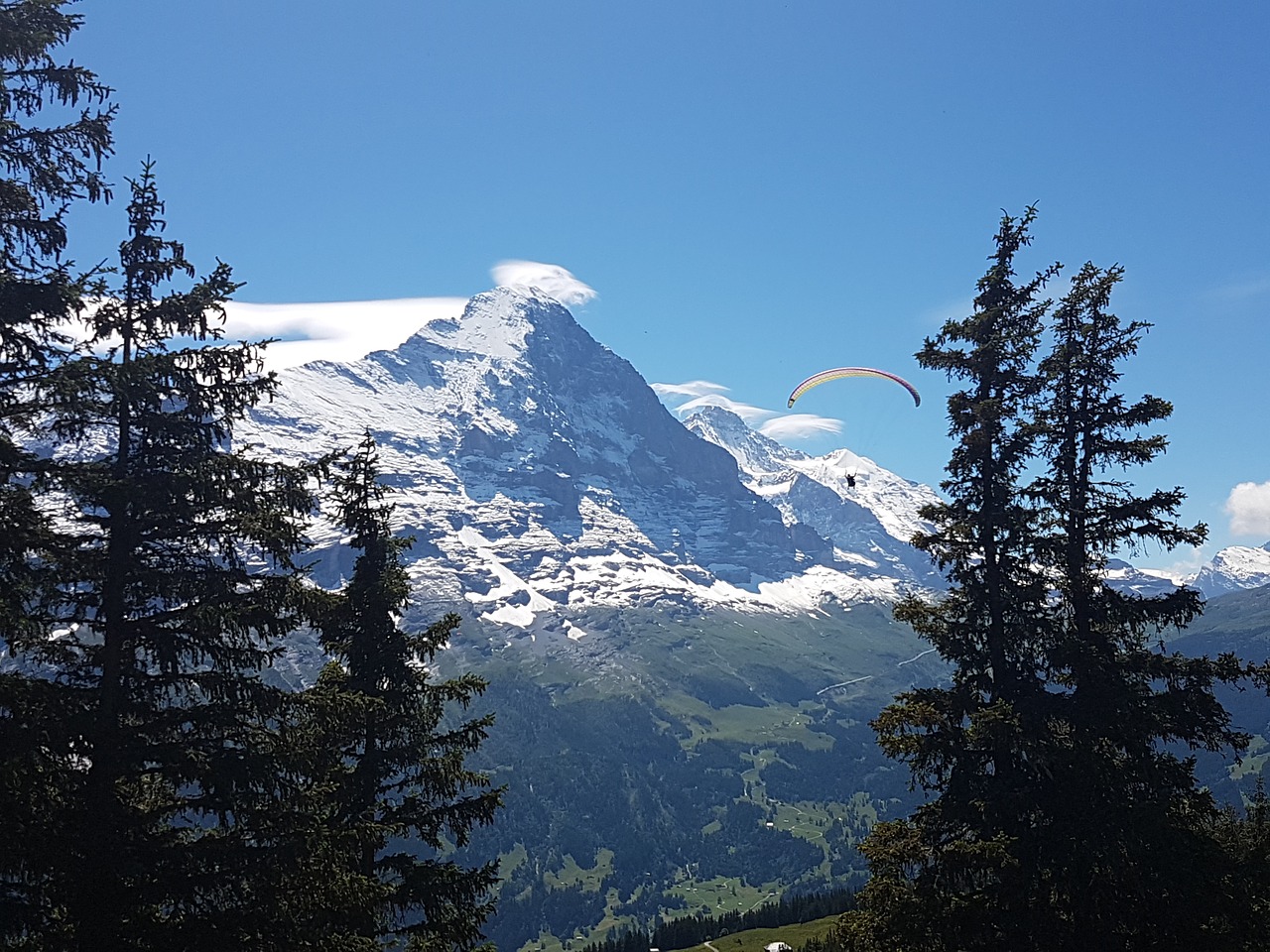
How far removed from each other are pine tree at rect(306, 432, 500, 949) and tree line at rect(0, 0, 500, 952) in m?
1.71

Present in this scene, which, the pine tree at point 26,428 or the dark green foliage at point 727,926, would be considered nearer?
the pine tree at point 26,428

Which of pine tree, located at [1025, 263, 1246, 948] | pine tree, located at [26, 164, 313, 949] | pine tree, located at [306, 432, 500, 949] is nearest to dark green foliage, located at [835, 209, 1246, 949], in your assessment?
pine tree, located at [1025, 263, 1246, 948]

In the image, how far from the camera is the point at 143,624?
16.7 m

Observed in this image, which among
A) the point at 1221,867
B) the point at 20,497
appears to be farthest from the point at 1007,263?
the point at 20,497

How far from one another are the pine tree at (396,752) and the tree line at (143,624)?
1706 millimetres

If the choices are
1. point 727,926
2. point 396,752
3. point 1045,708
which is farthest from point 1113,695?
point 727,926

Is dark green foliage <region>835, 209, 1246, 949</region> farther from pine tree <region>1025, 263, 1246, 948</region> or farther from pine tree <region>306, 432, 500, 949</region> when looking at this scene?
pine tree <region>306, 432, 500, 949</region>

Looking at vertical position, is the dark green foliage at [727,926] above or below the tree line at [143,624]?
below

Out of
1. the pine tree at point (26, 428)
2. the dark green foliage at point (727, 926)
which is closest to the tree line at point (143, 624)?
the pine tree at point (26, 428)

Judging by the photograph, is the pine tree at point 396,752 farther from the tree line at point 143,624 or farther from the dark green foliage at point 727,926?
the dark green foliage at point 727,926

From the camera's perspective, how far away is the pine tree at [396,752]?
20703mm


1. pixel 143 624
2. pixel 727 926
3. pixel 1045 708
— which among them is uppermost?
pixel 143 624

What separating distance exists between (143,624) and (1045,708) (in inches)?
794

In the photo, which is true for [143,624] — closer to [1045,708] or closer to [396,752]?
[396,752]
